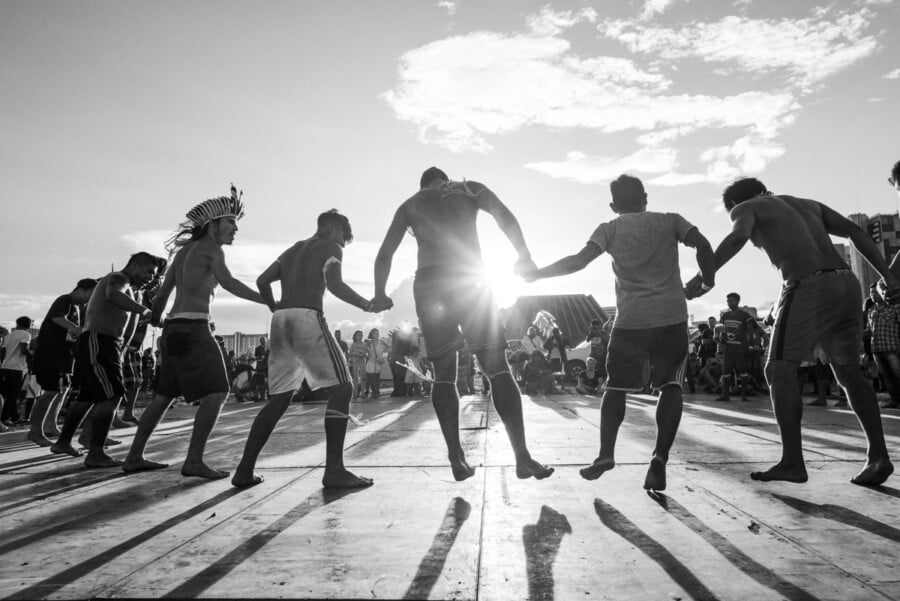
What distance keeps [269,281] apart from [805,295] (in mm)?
3204

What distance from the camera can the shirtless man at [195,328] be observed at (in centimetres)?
417

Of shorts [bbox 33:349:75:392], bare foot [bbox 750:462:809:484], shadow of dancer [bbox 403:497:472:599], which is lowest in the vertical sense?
shadow of dancer [bbox 403:497:472:599]

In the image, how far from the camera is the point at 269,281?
398cm

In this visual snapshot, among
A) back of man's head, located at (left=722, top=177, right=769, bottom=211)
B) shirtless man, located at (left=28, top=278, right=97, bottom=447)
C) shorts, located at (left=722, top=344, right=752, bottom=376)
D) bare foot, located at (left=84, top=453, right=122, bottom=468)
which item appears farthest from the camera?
shorts, located at (left=722, top=344, right=752, bottom=376)

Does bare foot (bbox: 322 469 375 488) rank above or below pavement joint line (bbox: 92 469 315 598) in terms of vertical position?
above

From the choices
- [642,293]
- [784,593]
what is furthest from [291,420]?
[784,593]

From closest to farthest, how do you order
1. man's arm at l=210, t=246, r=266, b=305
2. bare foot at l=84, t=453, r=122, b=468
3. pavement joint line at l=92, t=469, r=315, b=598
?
pavement joint line at l=92, t=469, r=315, b=598 → man's arm at l=210, t=246, r=266, b=305 → bare foot at l=84, t=453, r=122, b=468

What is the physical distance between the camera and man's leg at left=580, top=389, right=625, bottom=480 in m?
3.18

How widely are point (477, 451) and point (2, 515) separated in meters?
2.95

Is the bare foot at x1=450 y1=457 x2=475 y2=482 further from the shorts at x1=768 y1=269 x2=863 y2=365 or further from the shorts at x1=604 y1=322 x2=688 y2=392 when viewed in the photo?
the shorts at x1=768 y1=269 x2=863 y2=365

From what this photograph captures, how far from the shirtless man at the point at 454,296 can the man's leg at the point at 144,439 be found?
2.07m

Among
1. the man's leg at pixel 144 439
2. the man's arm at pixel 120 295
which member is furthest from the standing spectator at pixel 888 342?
the man's arm at pixel 120 295

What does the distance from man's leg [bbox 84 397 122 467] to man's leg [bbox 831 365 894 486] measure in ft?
15.4

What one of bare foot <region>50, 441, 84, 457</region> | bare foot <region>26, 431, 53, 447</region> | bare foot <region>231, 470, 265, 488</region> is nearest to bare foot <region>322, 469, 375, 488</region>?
bare foot <region>231, 470, 265, 488</region>
